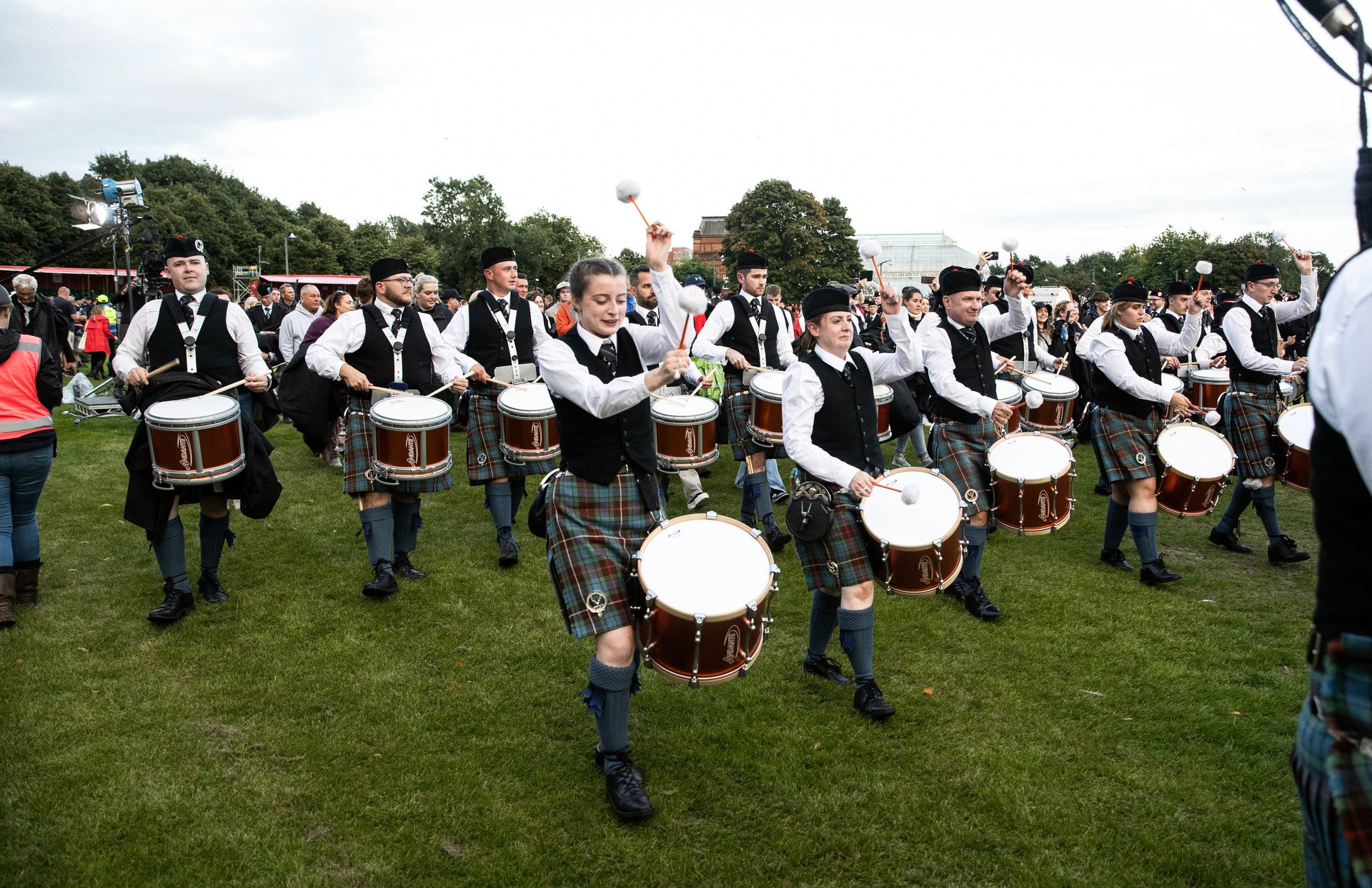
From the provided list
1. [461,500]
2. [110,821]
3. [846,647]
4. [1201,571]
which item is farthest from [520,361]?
[1201,571]

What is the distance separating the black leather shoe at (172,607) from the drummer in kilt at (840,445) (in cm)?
370

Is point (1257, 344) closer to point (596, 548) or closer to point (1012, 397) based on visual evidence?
point (1012, 397)

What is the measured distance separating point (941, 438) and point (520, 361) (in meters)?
3.26

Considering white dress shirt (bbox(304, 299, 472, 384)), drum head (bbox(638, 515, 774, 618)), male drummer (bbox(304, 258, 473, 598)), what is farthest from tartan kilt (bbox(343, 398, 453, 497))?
drum head (bbox(638, 515, 774, 618))

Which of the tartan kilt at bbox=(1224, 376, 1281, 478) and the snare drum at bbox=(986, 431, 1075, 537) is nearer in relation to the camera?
the snare drum at bbox=(986, 431, 1075, 537)

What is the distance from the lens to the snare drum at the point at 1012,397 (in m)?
6.24

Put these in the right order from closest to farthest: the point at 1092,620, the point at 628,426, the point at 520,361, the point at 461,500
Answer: the point at 628,426
the point at 1092,620
the point at 520,361
the point at 461,500

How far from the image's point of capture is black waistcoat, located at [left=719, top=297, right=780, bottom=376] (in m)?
7.09

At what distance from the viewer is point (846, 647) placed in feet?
13.1

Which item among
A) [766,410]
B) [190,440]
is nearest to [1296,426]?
[766,410]

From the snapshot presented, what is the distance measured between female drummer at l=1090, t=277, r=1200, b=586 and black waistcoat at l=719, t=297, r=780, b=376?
2.50 meters

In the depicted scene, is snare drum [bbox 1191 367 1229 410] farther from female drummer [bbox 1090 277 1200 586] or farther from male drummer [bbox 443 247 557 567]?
male drummer [bbox 443 247 557 567]

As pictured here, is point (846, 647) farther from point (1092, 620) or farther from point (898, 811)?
point (1092, 620)

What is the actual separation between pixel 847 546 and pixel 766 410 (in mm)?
2504
